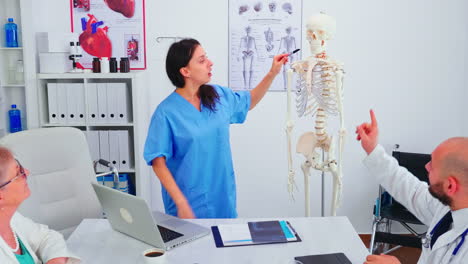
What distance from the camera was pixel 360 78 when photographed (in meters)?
3.54

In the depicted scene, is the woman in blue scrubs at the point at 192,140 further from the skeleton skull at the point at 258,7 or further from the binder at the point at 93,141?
the skeleton skull at the point at 258,7

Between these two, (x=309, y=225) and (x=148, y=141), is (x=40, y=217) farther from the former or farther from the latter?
(x=309, y=225)

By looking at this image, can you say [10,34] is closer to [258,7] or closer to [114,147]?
[114,147]

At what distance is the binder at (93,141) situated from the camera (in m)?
3.19

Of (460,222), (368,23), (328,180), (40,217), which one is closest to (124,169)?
(40,217)

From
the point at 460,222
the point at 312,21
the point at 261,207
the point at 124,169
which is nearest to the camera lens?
the point at 460,222

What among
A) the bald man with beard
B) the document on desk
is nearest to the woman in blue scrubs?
the document on desk

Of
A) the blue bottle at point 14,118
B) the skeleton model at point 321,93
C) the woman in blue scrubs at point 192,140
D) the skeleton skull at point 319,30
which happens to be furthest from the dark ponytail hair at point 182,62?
the blue bottle at point 14,118

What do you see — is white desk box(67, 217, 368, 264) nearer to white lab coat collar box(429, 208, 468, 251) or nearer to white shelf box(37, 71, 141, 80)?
white lab coat collar box(429, 208, 468, 251)

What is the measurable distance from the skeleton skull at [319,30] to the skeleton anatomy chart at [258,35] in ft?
4.05

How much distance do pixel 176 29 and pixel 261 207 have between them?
56.8 inches

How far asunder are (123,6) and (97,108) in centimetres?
79

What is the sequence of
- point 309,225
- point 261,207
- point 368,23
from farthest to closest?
point 261,207 < point 368,23 < point 309,225

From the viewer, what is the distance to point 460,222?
4.80 ft
